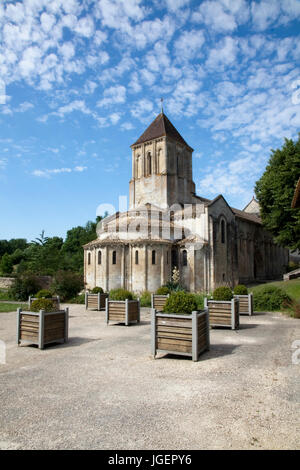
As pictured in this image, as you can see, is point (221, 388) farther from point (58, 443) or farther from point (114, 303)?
point (114, 303)

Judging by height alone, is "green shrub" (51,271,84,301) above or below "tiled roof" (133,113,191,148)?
below

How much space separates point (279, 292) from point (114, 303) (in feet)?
32.6

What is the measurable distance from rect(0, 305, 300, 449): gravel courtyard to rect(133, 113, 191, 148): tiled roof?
1203 inches

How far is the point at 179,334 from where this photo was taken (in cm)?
747

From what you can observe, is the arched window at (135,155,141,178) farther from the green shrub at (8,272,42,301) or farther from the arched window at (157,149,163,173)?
the green shrub at (8,272,42,301)

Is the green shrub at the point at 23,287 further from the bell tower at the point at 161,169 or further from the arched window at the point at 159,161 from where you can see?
the arched window at the point at 159,161

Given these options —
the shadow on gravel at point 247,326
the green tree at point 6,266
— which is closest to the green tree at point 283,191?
the shadow on gravel at point 247,326

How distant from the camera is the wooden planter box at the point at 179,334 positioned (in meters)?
7.23

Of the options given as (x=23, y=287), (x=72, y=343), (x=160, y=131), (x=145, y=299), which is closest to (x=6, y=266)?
(x=23, y=287)

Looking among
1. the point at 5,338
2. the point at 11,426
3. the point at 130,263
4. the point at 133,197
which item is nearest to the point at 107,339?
the point at 5,338

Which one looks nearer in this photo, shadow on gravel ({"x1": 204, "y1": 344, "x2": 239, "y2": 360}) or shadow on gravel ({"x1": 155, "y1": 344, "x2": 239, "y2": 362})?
shadow on gravel ({"x1": 155, "y1": 344, "x2": 239, "y2": 362})

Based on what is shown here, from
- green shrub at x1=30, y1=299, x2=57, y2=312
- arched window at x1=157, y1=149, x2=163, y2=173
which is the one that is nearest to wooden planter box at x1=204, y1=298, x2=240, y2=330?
green shrub at x1=30, y1=299, x2=57, y2=312

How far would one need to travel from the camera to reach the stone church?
87.5ft

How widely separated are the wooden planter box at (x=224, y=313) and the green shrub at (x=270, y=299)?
651 centimetres
